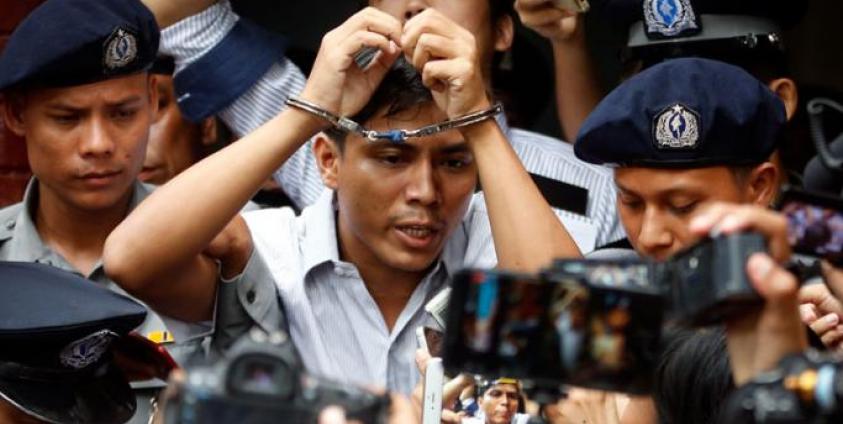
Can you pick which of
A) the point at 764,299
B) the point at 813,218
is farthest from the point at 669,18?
the point at 764,299

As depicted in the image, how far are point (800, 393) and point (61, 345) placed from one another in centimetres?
171

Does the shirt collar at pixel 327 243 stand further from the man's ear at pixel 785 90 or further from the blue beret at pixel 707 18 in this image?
the man's ear at pixel 785 90

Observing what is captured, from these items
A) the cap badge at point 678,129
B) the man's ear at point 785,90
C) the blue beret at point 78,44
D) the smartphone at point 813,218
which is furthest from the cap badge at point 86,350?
the man's ear at point 785,90

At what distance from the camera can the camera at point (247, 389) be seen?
8.07 feet

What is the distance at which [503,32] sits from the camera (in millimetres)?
5309

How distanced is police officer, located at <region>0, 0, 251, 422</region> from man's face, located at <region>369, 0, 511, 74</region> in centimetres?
59

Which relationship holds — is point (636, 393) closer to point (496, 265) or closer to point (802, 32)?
point (496, 265)

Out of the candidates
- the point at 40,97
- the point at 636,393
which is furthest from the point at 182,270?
the point at 636,393

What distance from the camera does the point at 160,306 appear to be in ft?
14.6

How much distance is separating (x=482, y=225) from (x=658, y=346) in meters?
1.97

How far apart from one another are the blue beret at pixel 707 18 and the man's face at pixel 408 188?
65 centimetres

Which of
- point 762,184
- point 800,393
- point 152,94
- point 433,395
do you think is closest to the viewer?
point 800,393

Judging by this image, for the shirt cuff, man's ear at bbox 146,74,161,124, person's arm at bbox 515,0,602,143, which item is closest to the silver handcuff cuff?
man's ear at bbox 146,74,161,124

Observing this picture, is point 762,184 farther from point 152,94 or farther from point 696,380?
point 152,94
